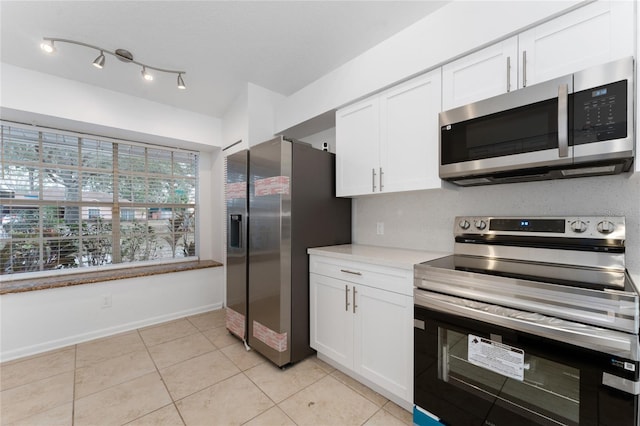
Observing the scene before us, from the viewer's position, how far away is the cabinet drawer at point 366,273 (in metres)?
1.66

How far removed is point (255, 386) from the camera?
2.00m

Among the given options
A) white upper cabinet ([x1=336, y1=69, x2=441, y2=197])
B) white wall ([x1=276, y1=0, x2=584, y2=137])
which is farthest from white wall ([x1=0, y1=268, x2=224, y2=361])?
white wall ([x1=276, y1=0, x2=584, y2=137])

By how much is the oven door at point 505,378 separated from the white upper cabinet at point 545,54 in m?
1.28

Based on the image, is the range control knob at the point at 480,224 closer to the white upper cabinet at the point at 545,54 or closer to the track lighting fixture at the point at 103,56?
the white upper cabinet at the point at 545,54

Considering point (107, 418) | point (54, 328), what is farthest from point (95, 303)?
point (107, 418)

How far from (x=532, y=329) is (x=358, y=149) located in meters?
1.63

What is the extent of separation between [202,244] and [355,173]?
8.89ft

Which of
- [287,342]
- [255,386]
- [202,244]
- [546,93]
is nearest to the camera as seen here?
[546,93]

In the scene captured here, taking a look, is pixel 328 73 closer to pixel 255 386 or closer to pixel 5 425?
pixel 255 386

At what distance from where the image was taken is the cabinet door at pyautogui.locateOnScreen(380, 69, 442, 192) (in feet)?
5.90

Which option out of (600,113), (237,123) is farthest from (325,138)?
(600,113)

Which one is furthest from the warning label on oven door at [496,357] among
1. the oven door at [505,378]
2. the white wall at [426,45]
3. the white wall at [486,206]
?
the white wall at [426,45]

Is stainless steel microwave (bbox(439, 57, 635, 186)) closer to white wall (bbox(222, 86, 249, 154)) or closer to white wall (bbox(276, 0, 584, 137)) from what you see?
white wall (bbox(276, 0, 584, 137))

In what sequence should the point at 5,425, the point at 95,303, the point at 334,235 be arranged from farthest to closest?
the point at 95,303, the point at 334,235, the point at 5,425
